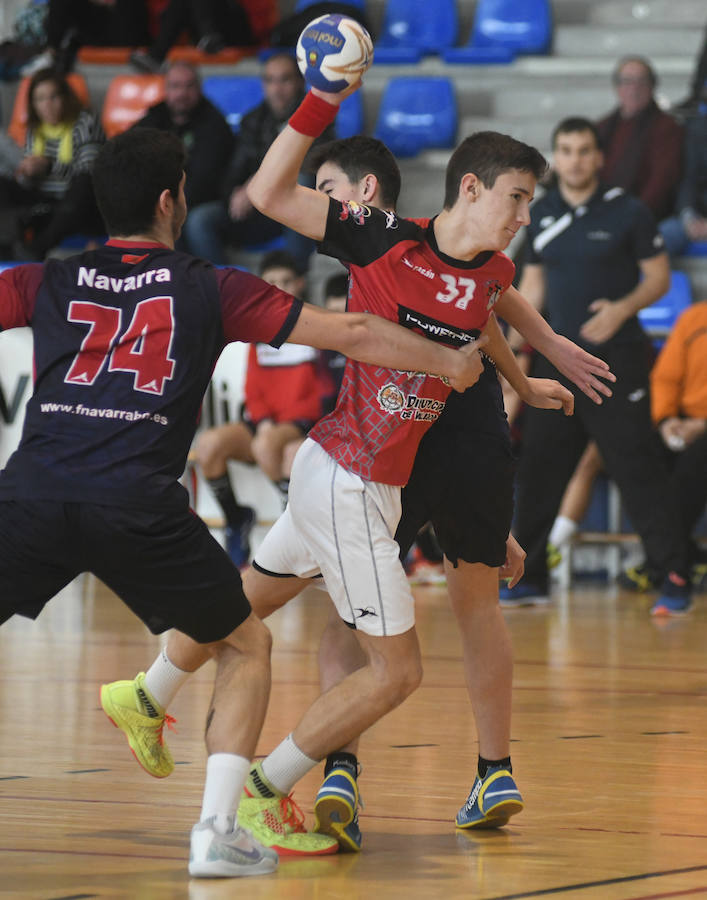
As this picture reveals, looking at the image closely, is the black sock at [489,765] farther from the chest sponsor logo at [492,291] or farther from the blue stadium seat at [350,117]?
the blue stadium seat at [350,117]

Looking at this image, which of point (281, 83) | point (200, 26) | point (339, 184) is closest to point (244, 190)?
point (281, 83)

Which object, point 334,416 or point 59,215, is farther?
point 59,215

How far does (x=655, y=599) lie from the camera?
8.34 metres

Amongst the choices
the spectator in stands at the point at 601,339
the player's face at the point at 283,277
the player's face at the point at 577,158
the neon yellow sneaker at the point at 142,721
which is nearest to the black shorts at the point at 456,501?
the neon yellow sneaker at the point at 142,721

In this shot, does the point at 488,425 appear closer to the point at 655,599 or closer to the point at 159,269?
the point at 159,269

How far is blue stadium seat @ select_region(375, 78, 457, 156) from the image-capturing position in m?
11.9

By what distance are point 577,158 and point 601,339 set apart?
0.92 m

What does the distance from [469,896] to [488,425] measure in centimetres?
122

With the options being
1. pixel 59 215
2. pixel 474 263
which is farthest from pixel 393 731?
pixel 59 215

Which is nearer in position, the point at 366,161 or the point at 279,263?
the point at 366,161

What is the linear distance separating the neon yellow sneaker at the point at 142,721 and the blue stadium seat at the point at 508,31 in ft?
30.6

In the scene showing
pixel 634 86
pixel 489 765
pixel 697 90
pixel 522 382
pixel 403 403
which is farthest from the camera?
pixel 697 90

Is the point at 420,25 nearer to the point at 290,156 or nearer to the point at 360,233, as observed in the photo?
the point at 360,233

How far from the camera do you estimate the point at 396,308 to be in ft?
10.8
